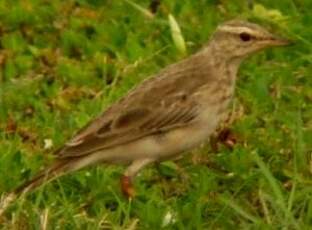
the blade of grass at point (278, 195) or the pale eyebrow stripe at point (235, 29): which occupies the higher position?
the pale eyebrow stripe at point (235, 29)

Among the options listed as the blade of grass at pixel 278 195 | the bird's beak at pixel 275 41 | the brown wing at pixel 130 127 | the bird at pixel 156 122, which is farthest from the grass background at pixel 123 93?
the bird's beak at pixel 275 41

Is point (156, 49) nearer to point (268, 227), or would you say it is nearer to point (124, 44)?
point (124, 44)

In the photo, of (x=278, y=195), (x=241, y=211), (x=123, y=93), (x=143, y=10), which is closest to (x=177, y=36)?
(x=143, y=10)

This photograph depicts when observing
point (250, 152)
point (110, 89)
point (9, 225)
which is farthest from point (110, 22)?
point (9, 225)

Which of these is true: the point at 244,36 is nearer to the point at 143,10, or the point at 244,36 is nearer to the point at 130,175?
the point at 130,175

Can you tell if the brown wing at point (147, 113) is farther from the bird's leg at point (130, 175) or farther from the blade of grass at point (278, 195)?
the blade of grass at point (278, 195)
